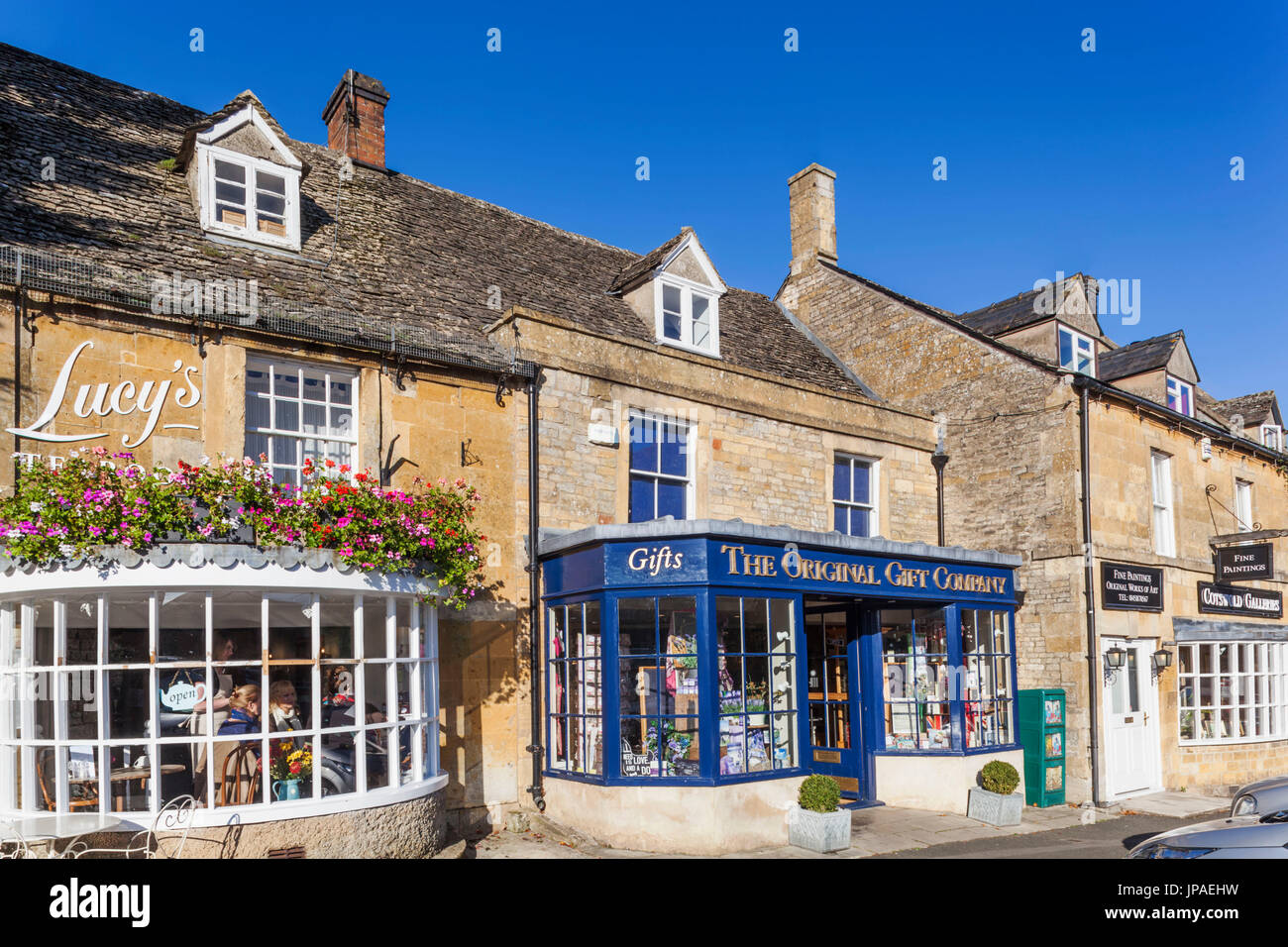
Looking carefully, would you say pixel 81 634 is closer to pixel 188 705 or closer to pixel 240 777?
pixel 188 705

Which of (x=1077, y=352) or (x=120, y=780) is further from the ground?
(x=1077, y=352)

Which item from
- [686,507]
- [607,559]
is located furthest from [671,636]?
[686,507]

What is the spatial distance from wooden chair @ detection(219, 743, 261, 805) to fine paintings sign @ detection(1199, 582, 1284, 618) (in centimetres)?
1685

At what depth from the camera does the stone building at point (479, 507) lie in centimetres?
1023

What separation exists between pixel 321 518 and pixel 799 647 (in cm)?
604

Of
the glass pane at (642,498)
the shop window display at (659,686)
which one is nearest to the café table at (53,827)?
the shop window display at (659,686)

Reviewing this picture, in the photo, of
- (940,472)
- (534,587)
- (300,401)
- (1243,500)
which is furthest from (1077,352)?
(300,401)

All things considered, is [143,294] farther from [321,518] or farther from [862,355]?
[862,355]

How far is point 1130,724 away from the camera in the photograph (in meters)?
17.1

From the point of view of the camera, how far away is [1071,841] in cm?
1290

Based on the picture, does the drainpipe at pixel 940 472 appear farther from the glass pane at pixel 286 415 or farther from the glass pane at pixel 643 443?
the glass pane at pixel 286 415

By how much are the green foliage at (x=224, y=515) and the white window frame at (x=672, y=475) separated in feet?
12.3

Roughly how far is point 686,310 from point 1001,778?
8631 mm

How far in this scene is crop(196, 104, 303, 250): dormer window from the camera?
13055mm
